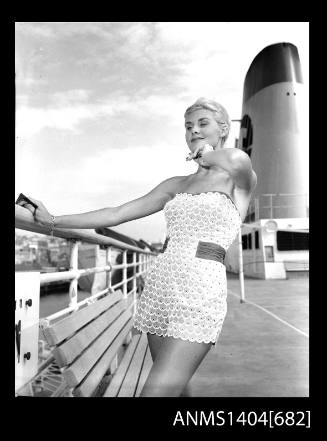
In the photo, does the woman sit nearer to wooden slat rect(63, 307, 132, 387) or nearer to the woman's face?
the woman's face

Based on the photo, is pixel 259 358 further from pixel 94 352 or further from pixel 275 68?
pixel 275 68

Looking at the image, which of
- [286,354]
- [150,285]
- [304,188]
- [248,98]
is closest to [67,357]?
[150,285]

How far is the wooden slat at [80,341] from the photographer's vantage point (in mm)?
988

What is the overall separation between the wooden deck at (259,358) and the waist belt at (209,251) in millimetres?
1095

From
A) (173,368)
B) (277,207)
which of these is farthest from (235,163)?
(277,207)

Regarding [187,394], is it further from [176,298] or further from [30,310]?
[30,310]

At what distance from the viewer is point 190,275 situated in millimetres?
901

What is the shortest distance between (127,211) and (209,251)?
0.29m

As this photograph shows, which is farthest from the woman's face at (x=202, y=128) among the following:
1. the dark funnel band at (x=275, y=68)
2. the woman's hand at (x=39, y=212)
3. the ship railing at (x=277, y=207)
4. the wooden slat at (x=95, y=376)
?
the dark funnel band at (x=275, y=68)

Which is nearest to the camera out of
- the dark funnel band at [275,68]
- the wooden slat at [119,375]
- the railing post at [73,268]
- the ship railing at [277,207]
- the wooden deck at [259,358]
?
the wooden slat at [119,375]

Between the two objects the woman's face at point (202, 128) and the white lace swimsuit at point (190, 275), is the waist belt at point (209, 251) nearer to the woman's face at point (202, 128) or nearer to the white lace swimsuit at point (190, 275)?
the white lace swimsuit at point (190, 275)

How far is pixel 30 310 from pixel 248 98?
14.0 m

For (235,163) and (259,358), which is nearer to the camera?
(235,163)
